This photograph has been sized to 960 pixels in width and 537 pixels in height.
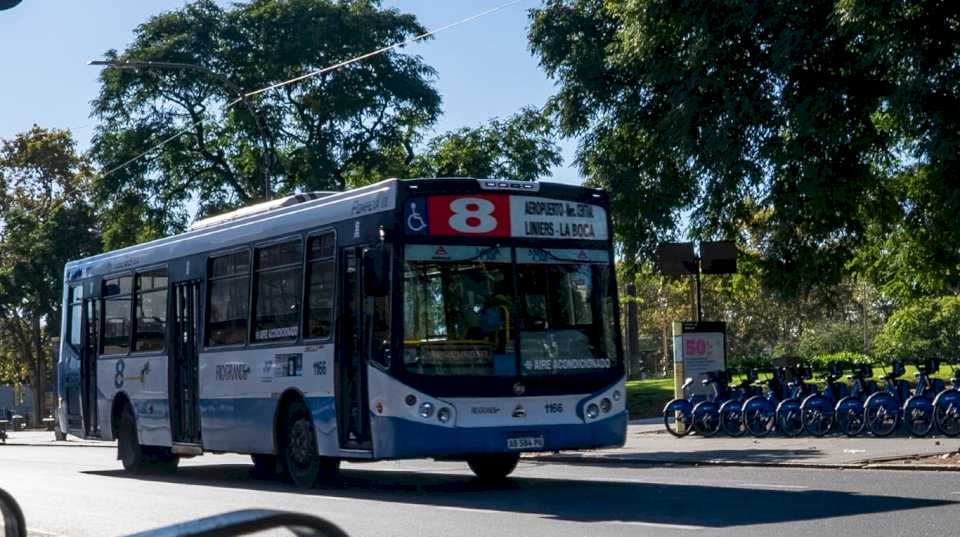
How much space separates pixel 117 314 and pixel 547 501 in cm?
969

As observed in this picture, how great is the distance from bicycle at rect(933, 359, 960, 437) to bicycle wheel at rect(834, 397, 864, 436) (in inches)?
49.5

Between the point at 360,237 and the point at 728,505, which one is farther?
the point at 360,237

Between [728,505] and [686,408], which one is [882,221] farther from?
[728,505]

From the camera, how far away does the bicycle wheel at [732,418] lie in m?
23.2

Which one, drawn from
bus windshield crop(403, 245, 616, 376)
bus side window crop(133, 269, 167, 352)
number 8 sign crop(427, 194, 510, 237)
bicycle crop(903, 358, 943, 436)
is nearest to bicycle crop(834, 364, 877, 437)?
bicycle crop(903, 358, 943, 436)

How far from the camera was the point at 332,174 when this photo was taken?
4609 cm

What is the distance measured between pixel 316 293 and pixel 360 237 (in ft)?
3.60

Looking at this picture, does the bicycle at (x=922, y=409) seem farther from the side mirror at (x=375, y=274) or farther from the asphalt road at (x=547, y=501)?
the side mirror at (x=375, y=274)

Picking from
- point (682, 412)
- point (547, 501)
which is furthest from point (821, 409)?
point (547, 501)

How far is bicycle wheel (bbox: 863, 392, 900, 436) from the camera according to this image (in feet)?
68.5

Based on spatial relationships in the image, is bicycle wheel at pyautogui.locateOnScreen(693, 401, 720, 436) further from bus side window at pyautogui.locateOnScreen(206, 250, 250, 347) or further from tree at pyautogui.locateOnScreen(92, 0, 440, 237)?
tree at pyautogui.locateOnScreen(92, 0, 440, 237)

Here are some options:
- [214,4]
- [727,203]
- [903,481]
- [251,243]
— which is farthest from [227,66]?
[903,481]

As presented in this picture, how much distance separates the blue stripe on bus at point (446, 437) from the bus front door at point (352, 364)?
36cm

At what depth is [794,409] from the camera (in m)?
22.4
